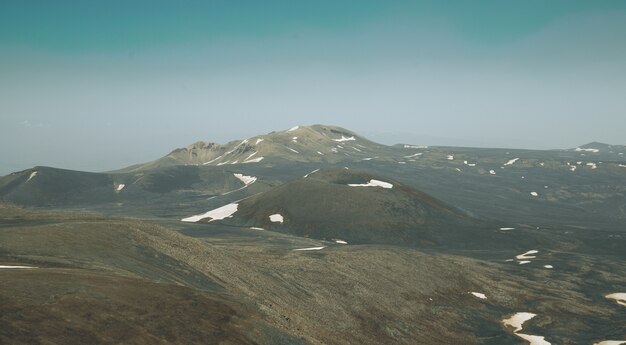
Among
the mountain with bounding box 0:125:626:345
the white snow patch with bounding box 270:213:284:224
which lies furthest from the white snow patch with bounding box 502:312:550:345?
the white snow patch with bounding box 270:213:284:224

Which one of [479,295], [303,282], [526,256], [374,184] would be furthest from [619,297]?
[374,184]

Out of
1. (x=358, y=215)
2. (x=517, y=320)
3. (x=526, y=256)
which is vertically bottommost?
(x=526, y=256)

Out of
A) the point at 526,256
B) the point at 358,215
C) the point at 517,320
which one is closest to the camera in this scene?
the point at 517,320

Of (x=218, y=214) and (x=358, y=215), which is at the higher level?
(x=218, y=214)

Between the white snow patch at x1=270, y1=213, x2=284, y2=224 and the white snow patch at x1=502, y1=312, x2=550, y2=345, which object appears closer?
the white snow patch at x1=502, y1=312, x2=550, y2=345

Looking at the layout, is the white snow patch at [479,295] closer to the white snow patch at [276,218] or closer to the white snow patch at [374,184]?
the white snow patch at [276,218]

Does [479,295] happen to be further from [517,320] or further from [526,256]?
[526,256]

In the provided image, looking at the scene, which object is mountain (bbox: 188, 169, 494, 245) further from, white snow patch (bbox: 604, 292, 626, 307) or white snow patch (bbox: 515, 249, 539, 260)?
white snow patch (bbox: 604, 292, 626, 307)

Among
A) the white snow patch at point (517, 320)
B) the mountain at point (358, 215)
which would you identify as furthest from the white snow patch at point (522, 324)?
the mountain at point (358, 215)
